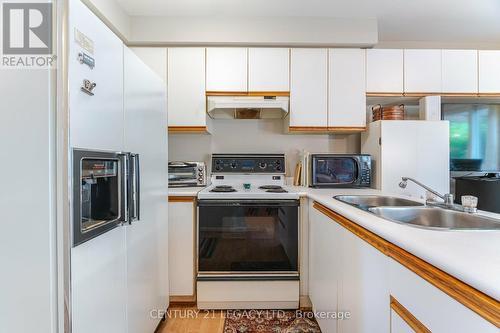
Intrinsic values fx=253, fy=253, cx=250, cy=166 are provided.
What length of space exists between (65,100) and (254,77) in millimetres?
1700

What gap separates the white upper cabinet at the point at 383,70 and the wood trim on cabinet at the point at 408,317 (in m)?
2.01

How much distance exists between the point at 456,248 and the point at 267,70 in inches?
78.3

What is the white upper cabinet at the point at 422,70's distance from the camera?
234 cm

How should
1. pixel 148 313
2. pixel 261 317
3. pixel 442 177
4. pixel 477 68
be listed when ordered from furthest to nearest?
pixel 477 68
pixel 442 177
pixel 261 317
pixel 148 313

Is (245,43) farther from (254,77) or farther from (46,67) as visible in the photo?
(46,67)

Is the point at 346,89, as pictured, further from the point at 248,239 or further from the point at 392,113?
the point at 248,239

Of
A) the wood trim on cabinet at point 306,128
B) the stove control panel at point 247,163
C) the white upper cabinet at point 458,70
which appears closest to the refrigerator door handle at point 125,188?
the stove control panel at point 247,163

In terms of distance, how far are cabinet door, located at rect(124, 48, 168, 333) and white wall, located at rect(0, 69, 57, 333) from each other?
445 millimetres

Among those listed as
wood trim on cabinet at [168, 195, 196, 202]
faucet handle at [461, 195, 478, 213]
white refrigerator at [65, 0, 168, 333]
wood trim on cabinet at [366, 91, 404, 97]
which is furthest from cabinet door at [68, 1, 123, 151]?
wood trim on cabinet at [366, 91, 404, 97]

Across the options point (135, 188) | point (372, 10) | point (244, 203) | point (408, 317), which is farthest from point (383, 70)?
point (135, 188)

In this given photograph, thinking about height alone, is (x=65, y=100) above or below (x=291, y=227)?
above

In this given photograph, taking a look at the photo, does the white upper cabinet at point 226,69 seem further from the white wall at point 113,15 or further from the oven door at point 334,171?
the oven door at point 334,171

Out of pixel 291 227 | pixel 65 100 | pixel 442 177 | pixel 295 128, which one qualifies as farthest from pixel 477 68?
pixel 65 100

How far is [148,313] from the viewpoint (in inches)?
59.0
